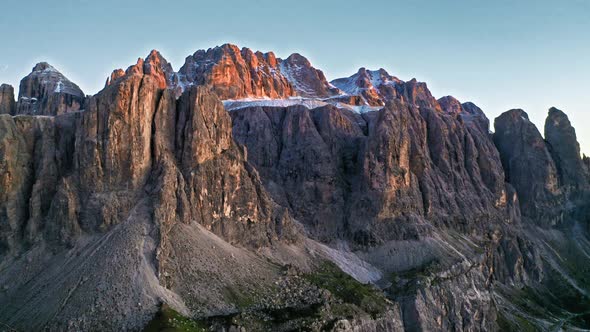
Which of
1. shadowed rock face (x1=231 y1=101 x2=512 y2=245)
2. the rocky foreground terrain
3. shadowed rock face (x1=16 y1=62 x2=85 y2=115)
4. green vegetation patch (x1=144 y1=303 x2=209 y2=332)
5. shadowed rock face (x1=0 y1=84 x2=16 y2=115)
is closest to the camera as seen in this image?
green vegetation patch (x1=144 y1=303 x2=209 y2=332)

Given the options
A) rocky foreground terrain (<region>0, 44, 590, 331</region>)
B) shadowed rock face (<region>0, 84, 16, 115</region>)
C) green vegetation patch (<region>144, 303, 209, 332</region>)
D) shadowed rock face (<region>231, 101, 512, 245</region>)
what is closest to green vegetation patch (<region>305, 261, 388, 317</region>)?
rocky foreground terrain (<region>0, 44, 590, 331</region>)

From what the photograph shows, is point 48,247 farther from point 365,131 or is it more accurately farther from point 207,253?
point 365,131

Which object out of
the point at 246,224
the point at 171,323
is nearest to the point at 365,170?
the point at 246,224

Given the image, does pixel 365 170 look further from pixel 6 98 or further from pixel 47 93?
Result: pixel 6 98

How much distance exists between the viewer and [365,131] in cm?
16975

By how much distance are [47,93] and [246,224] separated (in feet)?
280

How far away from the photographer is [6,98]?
467 feet

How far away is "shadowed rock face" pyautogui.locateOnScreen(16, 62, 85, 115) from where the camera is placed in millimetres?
146375

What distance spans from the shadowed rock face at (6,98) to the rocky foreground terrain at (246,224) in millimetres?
384

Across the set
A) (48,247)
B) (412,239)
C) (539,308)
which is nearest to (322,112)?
(412,239)

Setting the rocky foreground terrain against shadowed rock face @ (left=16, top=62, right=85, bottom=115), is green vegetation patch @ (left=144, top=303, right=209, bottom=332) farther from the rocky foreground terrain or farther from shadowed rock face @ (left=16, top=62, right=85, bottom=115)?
shadowed rock face @ (left=16, top=62, right=85, bottom=115)

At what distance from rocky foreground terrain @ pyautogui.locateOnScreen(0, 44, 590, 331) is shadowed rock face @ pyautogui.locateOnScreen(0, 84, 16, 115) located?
38 centimetres

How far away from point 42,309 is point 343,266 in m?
64.0

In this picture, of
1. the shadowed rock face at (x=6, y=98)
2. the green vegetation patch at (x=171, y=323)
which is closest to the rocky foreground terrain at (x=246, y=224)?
the green vegetation patch at (x=171, y=323)
